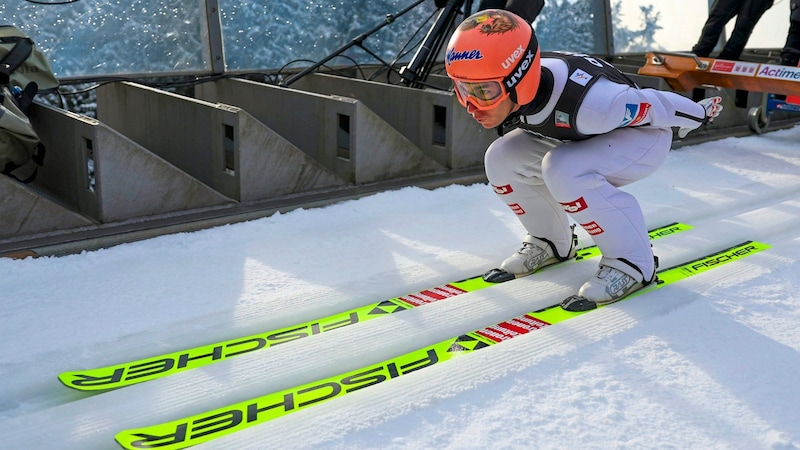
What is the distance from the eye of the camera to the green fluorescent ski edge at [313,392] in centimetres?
212

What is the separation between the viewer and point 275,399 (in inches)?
91.5

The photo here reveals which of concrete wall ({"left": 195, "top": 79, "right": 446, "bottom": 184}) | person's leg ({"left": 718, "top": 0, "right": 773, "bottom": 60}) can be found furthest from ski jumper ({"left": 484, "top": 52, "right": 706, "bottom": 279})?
person's leg ({"left": 718, "top": 0, "right": 773, "bottom": 60})

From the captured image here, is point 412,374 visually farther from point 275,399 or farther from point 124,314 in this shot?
point 124,314

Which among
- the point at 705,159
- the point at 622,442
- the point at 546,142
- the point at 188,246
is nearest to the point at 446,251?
the point at 546,142

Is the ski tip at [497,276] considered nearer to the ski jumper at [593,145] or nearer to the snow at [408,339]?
the snow at [408,339]

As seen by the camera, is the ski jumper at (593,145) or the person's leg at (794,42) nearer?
the ski jumper at (593,145)

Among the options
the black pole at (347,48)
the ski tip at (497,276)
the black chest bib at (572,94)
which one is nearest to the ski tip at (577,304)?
the ski tip at (497,276)

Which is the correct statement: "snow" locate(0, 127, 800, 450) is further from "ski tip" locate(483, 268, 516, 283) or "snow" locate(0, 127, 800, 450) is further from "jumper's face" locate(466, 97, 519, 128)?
"jumper's face" locate(466, 97, 519, 128)

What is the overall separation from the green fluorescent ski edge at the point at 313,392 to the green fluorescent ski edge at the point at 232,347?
33cm

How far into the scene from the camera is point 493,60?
2.66 m

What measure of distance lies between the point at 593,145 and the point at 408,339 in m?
1.00

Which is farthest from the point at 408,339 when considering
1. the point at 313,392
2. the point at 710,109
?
the point at 710,109

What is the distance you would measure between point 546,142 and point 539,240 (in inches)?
18.4

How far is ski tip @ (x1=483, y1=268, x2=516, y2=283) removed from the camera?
3307 mm
